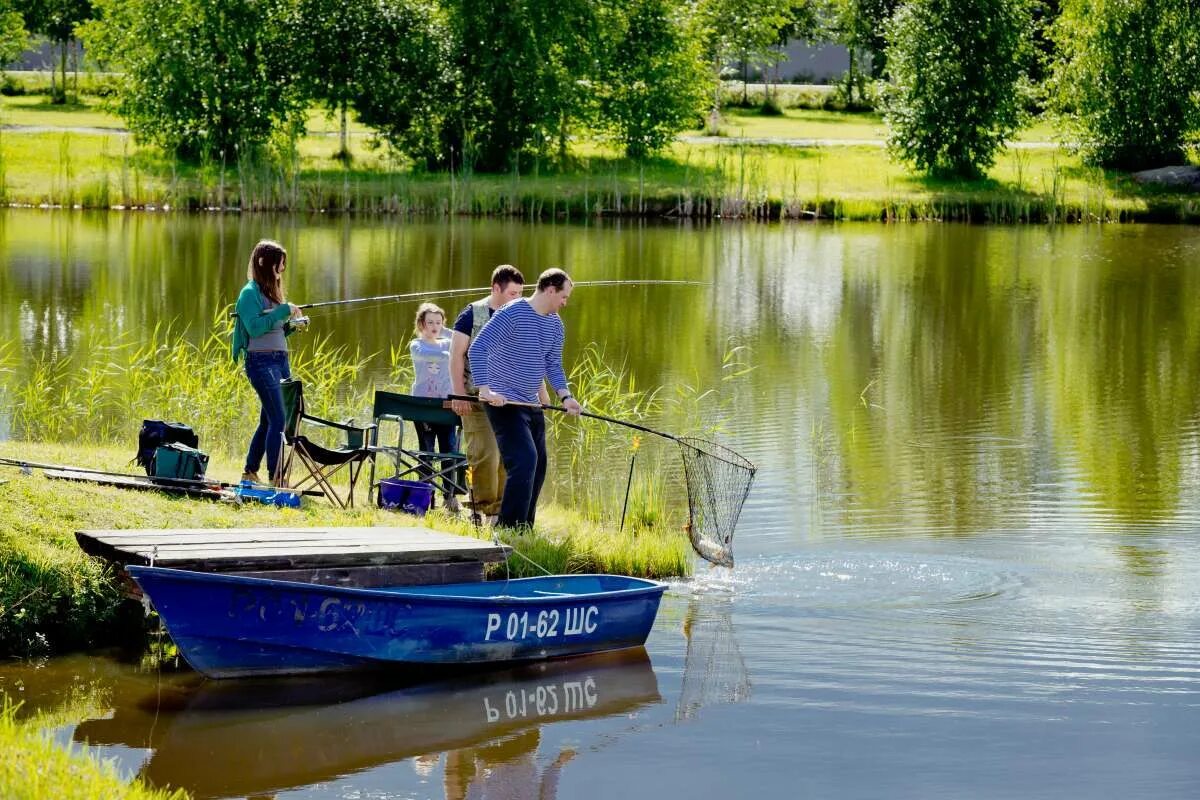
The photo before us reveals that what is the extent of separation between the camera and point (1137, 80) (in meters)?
48.5

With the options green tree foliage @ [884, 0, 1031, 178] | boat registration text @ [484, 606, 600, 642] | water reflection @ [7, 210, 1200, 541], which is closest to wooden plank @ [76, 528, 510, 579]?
boat registration text @ [484, 606, 600, 642]

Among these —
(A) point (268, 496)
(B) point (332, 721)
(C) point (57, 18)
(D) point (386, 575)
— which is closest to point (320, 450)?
(A) point (268, 496)

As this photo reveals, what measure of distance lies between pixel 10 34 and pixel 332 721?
41532mm

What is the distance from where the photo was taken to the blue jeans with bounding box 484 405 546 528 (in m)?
10.9

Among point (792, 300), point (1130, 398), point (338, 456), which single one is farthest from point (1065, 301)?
point (338, 456)

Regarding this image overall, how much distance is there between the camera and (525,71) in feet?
154

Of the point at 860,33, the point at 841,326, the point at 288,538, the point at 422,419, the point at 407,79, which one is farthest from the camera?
the point at 860,33

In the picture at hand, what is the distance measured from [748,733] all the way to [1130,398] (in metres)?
13.2

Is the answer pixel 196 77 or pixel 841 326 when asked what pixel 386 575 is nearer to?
pixel 841 326

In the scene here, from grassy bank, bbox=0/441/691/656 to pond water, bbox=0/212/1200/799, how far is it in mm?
268

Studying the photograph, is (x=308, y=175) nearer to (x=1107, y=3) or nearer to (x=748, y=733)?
(x=1107, y=3)

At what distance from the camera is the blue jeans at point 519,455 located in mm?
10898

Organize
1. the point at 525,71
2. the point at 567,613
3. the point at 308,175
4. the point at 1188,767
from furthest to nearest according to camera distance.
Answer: the point at 525,71 → the point at 308,175 → the point at 567,613 → the point at 1188,767

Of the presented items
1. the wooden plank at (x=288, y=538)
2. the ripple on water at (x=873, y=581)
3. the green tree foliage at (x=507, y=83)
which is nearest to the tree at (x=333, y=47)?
the green tree foliage at (x=507, y=83)
